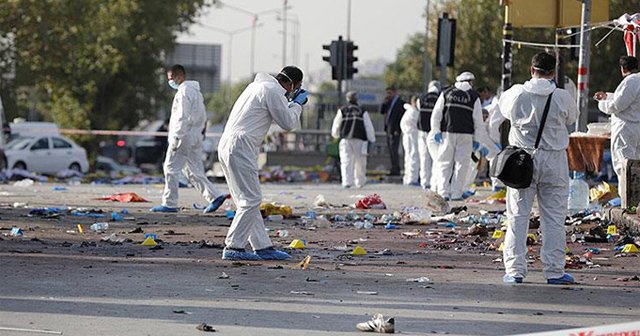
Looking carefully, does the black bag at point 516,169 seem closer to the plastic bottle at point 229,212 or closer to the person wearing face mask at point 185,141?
the plastic bottle at point 229,212

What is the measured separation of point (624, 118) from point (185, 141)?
19.6 feet

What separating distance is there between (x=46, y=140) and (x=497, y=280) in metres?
33.4

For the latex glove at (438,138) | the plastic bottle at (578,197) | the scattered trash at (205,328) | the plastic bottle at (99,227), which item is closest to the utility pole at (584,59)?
the plastic bottle at (578,197)

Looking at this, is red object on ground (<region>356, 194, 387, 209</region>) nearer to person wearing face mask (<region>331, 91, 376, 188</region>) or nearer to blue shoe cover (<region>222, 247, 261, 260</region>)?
person wearing face mask (<region>331, 91, 376, 188</region>)

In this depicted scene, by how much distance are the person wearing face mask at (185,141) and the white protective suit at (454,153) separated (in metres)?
5.20

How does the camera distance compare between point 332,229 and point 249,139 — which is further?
point 332,229

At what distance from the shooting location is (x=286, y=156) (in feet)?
159

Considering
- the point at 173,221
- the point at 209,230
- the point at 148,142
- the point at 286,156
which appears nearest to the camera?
the point at 209,230

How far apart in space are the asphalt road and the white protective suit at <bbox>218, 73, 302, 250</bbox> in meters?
0.35

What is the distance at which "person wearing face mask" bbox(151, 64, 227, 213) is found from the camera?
21.0 metres

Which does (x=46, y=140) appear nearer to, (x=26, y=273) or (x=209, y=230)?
(x=209, y=230)

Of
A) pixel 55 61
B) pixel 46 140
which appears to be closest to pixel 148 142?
pixel 55 61

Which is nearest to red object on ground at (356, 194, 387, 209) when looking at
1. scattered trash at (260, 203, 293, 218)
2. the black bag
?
scattered trash at (260, 203, 293, 218)

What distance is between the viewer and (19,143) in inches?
1775
